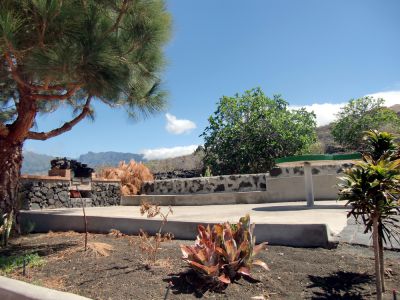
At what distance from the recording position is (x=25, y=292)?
3303 mm

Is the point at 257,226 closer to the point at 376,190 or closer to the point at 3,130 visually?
the point at 376,190

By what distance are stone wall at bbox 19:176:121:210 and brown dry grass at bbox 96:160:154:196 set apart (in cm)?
69

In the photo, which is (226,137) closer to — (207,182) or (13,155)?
(207,182)

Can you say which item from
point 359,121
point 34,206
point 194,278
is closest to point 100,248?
point 194,278

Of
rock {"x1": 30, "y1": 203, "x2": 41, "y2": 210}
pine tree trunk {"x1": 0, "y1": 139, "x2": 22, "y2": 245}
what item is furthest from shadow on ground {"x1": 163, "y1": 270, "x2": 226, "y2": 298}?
rock {"x1": 30, "y1": 203, "x2": 41, "y2": 210}

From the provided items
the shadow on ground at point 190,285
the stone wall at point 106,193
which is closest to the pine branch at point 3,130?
the shadow on ground at point 190,285

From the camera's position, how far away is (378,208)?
8.91 ft

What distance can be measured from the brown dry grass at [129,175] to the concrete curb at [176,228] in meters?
6.43

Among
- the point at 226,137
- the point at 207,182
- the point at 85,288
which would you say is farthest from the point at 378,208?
the point at 226,137

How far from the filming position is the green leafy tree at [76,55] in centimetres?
489

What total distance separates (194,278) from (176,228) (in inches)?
72.5

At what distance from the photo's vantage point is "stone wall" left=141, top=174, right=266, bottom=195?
1149cm

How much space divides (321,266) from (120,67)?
13.2 ft

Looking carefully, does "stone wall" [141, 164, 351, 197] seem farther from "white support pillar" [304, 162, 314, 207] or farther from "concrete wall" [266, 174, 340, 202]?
"white support pillar" [304, 162, 314, 207]
